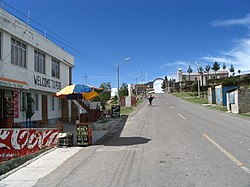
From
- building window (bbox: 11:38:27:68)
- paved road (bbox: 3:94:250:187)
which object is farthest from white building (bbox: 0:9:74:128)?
paved road (bbox: 3:94:250:187)

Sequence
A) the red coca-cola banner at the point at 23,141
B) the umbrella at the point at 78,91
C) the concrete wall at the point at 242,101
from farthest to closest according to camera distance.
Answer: the concrete wall at the point at 242,101 < the umbrella at the point at 78,91 < the red coca-cola banner at the point at 23,141

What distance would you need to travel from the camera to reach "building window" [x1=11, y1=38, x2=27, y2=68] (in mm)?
18234

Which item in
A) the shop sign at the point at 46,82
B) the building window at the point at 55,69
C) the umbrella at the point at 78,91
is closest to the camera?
the umbrella at the point at 78,91

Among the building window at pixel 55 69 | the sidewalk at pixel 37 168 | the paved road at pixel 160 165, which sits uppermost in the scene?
the building window at pixel 55 69

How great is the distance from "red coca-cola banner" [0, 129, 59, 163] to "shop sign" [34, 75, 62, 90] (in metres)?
9.48

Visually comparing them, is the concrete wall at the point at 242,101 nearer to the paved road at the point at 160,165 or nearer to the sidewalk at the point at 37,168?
the paved road at the point at 160,165

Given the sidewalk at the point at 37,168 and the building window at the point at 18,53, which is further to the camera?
the building window at the point at 18,53

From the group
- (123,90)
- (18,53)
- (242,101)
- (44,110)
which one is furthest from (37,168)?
(123,90)

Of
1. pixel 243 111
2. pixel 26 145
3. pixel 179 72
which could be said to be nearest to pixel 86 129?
pixel 26 145

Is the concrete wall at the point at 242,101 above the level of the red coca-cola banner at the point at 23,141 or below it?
above

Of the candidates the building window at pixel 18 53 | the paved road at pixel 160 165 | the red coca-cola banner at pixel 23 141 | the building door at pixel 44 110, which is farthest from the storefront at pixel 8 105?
the paved road at pixel 160 165

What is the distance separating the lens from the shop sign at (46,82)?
21.9 m

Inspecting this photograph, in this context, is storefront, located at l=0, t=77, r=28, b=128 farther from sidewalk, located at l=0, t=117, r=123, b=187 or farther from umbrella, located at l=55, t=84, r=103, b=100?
sidewalk, located at l=0, t=117, r=123, b=187

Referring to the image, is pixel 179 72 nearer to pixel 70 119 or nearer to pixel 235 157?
pixel 70 119
